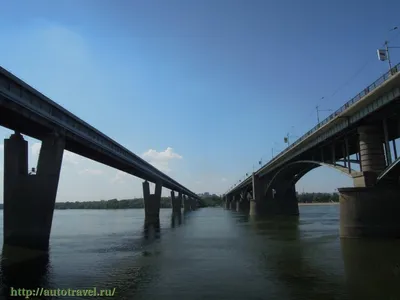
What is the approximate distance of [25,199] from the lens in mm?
33531

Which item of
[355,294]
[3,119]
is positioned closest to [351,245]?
[355,294]

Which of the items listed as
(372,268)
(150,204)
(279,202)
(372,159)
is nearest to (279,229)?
(372,159)

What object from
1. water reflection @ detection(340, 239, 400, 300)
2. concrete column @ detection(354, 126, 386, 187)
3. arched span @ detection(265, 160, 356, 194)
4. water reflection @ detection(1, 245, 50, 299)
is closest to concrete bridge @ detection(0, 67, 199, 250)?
water reflection @ detection(1, 245, 50, 299)

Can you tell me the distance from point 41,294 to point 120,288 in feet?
12.1

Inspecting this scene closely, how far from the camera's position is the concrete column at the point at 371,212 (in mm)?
33750

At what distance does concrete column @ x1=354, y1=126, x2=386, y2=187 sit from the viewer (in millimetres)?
36406

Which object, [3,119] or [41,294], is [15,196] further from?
[41,294]

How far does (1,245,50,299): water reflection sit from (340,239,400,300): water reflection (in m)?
16.2

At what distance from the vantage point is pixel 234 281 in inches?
736

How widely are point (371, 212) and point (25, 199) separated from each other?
112ft

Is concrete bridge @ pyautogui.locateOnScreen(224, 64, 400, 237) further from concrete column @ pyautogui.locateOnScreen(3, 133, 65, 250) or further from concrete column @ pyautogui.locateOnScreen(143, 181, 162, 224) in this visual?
concrete column @ pyautogui.locateOnScreen(143, 181, 162, 224)

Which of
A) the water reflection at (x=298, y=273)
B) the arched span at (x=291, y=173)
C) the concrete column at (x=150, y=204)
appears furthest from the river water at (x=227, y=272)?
the concrete column at (x=150, y=204)

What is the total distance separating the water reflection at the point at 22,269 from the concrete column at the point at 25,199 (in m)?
1.86

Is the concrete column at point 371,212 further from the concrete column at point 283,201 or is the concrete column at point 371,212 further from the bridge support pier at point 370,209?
the concrete column at point 283,201
